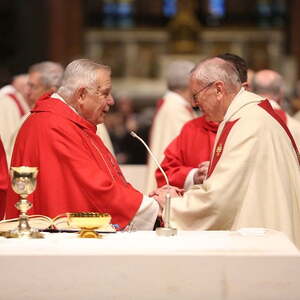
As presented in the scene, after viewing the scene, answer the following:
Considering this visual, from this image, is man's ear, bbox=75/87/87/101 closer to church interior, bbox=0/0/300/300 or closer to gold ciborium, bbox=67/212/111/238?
church interior, bbox=0/0/300/300

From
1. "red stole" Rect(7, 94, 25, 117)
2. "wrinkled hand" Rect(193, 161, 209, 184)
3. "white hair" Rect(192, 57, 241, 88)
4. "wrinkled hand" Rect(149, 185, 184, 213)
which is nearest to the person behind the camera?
"wrinkled hand" Rect(149, 185, 184, 213)

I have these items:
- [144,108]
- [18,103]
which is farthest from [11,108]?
[144,108]

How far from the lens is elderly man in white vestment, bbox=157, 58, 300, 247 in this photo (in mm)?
6383

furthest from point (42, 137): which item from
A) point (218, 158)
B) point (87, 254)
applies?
point (87, 254)

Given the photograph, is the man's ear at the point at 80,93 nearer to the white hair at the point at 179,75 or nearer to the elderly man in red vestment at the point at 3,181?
the elderly man in red vestment at the point at 3,181

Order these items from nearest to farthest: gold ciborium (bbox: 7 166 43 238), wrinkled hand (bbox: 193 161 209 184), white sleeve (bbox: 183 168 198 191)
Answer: gold ciborium (bbox: 7 166 43 238)
wrinkled hand (bbox: 193 161 209 184)
white sleeve (bbox: 183 168 198 191)

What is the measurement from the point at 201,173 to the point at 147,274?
8.03 feet

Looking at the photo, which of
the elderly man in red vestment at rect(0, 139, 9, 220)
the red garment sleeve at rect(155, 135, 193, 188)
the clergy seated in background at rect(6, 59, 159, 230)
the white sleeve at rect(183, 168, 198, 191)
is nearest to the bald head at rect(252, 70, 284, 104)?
the red garment sleeve at rect(155, 135, 193, 188)

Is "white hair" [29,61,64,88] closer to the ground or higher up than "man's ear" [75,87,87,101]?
closer to the ground

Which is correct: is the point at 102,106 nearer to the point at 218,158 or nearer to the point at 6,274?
the point at 218,158

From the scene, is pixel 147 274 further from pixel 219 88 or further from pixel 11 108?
pixel 11 108

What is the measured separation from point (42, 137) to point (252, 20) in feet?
43.9

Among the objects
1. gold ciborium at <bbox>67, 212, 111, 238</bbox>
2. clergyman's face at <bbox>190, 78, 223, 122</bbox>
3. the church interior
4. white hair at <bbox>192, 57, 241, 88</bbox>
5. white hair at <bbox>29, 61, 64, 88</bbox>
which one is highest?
white hair at <bbox>192, 57, 241, 88</bbox>

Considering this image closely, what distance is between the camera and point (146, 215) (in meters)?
6.58
